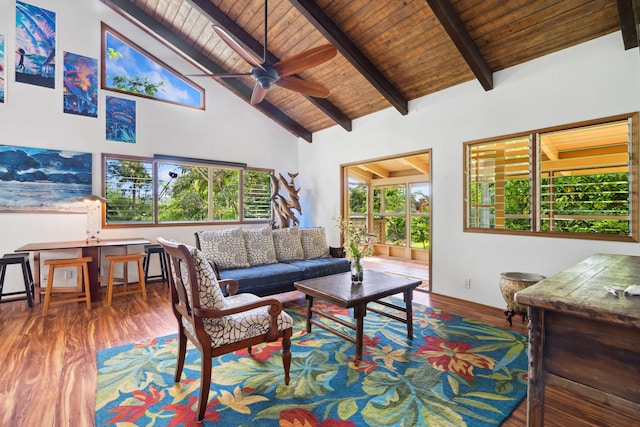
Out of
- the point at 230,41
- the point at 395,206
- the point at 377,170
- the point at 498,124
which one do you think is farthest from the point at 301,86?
the point at 395,206

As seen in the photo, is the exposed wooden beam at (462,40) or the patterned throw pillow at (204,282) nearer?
the patterned throw pillow at (204,282)

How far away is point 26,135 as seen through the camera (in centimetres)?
428

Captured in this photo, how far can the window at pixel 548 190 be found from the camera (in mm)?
3017

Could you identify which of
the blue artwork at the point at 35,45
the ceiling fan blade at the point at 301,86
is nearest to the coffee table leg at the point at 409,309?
the ceiling fan blade at the point at 301,86

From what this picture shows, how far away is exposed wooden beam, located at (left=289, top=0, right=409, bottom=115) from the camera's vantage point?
3.52 meters

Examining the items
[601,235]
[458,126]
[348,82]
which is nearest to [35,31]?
[348,82]

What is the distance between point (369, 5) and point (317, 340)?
11.9 feet

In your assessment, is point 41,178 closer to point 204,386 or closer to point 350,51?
point 204,386

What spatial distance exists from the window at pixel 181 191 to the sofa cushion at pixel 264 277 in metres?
2.49

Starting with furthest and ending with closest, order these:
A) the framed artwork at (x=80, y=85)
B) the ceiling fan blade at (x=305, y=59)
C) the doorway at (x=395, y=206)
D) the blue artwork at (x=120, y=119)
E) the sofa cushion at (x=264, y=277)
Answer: the doorway at (x=395, y=206) → the blue artwork at (x=120, y=119) → the framed artwork at (x=80, y=85) → the sofa cushion at (x=264, y=277) → the ceiling fan blade at (x=305, y=59)

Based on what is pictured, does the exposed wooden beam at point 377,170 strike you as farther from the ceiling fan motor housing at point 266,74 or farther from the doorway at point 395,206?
the ceiling fan motor housing at point 266,74

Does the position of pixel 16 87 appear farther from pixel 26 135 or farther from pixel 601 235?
pixel 601 235

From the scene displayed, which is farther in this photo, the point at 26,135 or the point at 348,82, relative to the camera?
the point at 348,82

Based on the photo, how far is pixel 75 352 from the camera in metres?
2.67
